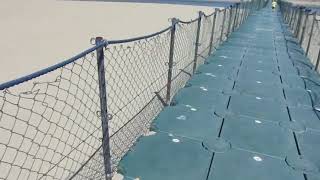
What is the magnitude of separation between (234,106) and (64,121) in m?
2.81

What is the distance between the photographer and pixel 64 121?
472cm

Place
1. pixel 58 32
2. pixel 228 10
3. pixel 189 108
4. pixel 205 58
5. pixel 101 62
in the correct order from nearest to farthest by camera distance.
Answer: pixel 101 62
pixel 189 108
pixel 205 58
pixel 228 10
pixel 58 32

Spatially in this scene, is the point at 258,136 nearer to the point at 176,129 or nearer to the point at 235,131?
the point at 235,131

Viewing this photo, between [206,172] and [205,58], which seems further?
[205,58]

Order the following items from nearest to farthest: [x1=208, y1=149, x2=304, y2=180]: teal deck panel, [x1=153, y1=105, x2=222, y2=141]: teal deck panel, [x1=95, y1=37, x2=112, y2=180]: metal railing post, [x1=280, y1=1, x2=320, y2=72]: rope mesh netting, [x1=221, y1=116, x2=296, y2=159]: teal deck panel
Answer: [x1=95, y1=37, x2=112, y2=180]: metal railing post < [x1=208, y1=149, x2=304, y2=180]: teal deck panel < [x1=221, y1=116, x2=296, y2=159]: teal deck panel < [x1=153, y1=105, x2=222, y2=141]: teal deck panel < [x1=280, y1=1, x2=320, y2=72]: rope mesh netting

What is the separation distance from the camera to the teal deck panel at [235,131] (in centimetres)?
312

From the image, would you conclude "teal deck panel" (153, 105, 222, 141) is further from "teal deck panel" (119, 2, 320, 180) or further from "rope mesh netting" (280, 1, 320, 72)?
"rope mesh netting" (280, 1, 320, 72)

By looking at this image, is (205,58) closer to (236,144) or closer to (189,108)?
(189,108)

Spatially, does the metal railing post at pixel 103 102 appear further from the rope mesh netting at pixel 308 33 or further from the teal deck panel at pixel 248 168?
the rope mesh netting at pixel 308 33

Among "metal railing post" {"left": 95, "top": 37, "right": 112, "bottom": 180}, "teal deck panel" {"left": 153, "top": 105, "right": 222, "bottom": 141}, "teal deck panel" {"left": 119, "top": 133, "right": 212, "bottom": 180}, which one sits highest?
"metal railing post" {"left": 95, "top": 37, "right": 112, "bottom": 180}

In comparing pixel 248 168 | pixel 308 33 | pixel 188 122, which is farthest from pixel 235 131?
pixel 308 33

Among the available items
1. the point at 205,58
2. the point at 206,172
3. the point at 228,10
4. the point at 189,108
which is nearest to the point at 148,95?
the point at 189,108

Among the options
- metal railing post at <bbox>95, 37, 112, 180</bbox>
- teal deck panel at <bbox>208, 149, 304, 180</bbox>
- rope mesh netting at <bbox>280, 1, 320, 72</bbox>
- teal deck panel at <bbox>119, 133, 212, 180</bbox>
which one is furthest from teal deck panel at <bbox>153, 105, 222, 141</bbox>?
rope mesh netting at <bbox>280, 1, 320, 72</bbox>

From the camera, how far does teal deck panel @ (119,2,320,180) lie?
312 cm
